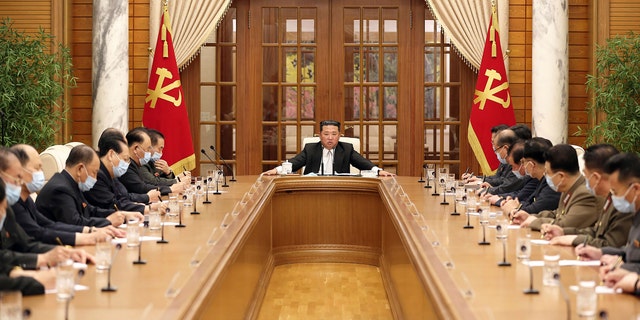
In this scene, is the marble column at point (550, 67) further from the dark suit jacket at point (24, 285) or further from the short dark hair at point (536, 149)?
the dark suit jacket at point (24, 285)

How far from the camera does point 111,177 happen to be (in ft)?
22.8

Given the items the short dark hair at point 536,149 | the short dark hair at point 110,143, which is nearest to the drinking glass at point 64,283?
the short dark hair at point 110,143

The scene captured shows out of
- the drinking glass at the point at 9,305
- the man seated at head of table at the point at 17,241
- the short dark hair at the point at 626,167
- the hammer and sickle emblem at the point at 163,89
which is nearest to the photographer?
the drinking glass at the point at 9,305

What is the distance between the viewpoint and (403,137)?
11281 mm

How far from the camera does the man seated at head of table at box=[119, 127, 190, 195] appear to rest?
26.2 ft

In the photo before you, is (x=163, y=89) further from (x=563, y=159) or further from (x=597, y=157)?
(x=597, y=157)

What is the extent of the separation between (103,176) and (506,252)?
315 cm

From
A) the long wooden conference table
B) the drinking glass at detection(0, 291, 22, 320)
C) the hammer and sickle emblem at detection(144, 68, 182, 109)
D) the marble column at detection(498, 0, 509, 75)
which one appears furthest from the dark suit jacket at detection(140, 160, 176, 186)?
the drinking glass at detection(0, 291, 22, 320)

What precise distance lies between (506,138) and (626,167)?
4032 millimetres

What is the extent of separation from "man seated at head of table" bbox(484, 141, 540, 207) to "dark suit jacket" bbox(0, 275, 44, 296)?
412 cm

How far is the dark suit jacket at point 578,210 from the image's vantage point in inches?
215

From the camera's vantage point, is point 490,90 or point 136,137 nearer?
point 136,137

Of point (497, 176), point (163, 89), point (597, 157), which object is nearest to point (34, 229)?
point (597, 157)

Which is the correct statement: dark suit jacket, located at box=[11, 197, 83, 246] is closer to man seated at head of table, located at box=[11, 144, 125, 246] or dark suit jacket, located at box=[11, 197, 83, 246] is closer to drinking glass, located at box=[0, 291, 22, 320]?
man seated at head of table, located at box=[11, 144, 125, 246]
